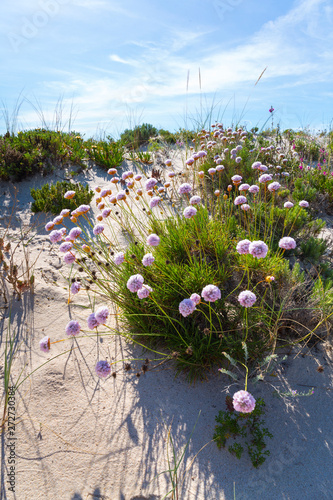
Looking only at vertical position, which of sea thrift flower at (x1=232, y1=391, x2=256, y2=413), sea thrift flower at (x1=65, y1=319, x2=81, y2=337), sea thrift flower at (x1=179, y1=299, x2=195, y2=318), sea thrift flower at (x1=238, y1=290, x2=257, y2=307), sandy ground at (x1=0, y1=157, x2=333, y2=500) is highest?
sea thrift flower at (x1=238, y1=290, x2=257, y2=307)

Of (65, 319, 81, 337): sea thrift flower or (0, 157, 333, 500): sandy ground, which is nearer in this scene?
(0, 157, 333, 500): sandy ground

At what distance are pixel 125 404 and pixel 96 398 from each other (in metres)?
0.29

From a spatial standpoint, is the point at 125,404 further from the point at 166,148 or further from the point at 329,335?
the point at 166,148

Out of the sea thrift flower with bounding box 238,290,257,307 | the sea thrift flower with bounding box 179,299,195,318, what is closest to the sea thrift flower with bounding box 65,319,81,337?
the sea thrift flower with bounding box 179,299,195,318

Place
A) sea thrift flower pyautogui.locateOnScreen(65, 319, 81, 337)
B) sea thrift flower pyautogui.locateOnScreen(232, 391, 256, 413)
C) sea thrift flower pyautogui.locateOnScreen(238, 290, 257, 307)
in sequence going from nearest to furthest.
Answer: sea thrift flower pyautogui.locateOnScreen(232, 391, 256, 413), sea thrift flower pyautogui.locateOnScreen(238, 290, 257, 307), sea thrift flower pyautogui.locateOnScreen(65, 319, 81, 337)

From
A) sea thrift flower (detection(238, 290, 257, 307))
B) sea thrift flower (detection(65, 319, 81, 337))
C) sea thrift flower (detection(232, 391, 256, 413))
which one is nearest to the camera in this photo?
sea thrift flower (detection(232, 391, 256, 413))

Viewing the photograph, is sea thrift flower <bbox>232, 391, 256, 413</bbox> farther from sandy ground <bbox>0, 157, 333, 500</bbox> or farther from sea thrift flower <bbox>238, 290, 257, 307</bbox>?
sandy ground <bbox>0, 157, 333, 500</bbox>

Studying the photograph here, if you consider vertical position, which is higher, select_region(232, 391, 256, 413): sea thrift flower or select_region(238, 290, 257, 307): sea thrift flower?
select_region(238, 290, 257, 307): sea thrift flower

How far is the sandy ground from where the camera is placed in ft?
7.31


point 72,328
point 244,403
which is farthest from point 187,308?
point 72,328

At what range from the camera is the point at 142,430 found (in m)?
2.57

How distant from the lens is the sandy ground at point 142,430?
2.23 metres

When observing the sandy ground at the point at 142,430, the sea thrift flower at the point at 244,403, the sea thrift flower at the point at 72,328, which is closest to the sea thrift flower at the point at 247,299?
the sea thrift flower at the point at 244,403

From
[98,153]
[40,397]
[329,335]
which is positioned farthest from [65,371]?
[98,153]
